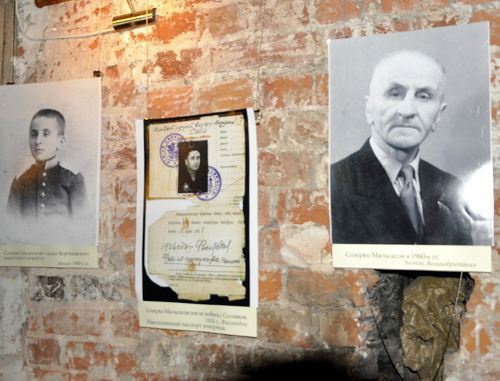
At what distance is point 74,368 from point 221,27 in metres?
1.16

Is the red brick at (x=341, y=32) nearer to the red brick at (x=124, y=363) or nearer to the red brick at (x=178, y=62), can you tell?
the red brick at (x=178, y=62)

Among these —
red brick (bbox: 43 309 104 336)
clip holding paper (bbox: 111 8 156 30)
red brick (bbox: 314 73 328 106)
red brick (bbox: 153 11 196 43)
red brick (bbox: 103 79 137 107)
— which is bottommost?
red brick (bbox: 43 309 104 336)

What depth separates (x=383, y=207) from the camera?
4.53 ft

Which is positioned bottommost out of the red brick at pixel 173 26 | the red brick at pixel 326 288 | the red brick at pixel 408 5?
the red brick at pixel 326 288

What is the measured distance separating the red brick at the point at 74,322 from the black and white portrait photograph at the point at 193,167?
51cm

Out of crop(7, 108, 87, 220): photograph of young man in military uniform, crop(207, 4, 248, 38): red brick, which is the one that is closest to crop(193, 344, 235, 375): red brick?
crop(7, 108, 87, 220): photograph of young man in military uniform

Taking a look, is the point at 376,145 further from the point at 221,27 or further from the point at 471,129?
the point at 221,27

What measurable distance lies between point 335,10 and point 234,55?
0.31 meters

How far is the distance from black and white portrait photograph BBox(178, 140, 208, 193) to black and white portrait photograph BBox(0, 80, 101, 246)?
12.3 inches

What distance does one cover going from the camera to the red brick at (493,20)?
131cm

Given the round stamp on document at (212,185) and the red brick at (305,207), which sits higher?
the round stamp on document at (212,185)

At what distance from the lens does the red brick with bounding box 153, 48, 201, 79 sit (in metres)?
1.62

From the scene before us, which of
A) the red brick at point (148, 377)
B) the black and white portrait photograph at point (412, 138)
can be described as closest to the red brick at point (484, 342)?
the black and white portrait photograph at point (412, 138)

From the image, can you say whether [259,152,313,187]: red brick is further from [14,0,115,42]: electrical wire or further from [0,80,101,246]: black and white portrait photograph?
[14,0,115,42]: electrical wire
